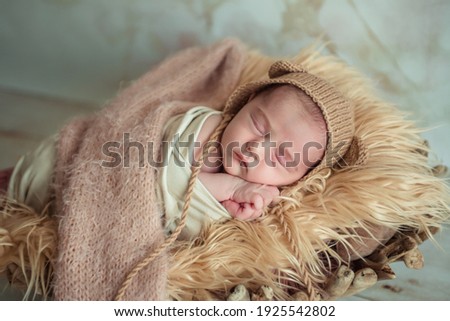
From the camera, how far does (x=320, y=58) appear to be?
1.36 metres

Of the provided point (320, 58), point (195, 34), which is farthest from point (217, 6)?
point (320, 58)

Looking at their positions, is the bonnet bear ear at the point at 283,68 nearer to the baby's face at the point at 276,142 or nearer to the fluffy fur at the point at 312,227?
the baby's face at the point at 276,142

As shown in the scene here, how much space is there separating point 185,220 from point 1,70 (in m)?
0.99

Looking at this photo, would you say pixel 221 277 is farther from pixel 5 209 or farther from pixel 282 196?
pixel 5 209

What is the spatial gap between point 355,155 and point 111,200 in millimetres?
567

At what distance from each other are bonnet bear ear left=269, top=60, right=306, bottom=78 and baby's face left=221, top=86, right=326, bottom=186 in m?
0.08

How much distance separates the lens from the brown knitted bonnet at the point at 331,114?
107 centimetres

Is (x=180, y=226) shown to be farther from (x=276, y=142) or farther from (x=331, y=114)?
(x=331, y=114)

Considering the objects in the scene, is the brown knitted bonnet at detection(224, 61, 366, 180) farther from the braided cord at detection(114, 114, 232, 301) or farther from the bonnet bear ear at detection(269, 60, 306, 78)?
the braided cord at detection(114, 114, 232, 301)

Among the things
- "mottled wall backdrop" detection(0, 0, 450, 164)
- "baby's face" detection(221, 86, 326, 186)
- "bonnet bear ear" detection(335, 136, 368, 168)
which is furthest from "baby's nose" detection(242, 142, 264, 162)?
"mottled wall backdrop" detection(0, 0, 450, 164)

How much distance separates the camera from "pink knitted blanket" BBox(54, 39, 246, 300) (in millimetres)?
971

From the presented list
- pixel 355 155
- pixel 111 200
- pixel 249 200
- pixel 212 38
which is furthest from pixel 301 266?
pixel 212 38

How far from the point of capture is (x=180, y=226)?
3.32 ft
